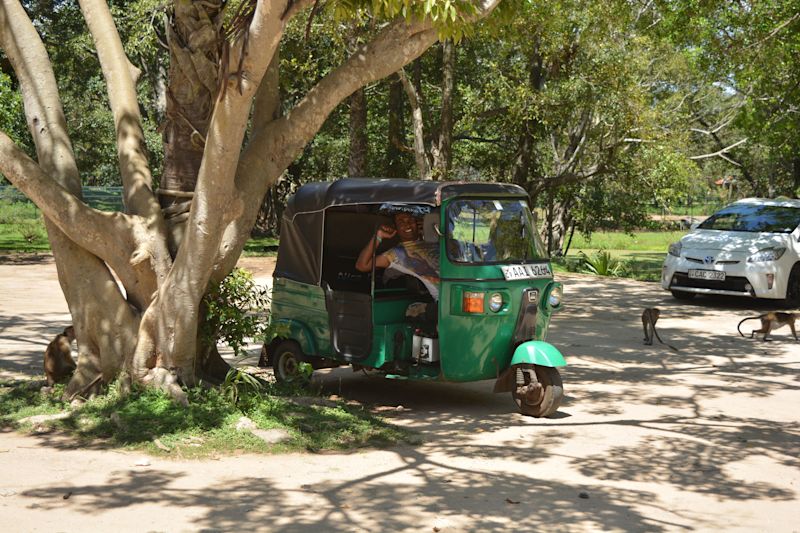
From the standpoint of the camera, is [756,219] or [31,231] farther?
[31,231]

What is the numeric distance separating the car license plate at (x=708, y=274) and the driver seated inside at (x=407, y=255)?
8.30 m

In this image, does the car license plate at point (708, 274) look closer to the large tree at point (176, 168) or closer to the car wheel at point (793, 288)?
the car wheel at point (793, 288)

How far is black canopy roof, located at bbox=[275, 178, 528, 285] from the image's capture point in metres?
8.70

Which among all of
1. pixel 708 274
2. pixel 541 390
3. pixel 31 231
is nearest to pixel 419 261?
pixel 541 390

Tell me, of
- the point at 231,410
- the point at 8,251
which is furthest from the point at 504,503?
the point at 8,251

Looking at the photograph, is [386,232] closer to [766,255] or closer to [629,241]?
[766,255]

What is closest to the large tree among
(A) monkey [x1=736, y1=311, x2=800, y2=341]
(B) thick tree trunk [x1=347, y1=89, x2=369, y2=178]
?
(A) monkey [x1=736, y1=311, x2=800, y2=341]

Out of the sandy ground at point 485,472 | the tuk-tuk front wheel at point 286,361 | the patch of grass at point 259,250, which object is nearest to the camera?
the sandy ground at point 485,472

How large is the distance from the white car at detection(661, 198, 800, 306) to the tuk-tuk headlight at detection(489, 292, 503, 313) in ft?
28.1

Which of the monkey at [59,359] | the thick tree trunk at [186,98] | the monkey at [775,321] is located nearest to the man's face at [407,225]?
the thick tree trunk at [186,98]

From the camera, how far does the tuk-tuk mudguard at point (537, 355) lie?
8367 millimetres

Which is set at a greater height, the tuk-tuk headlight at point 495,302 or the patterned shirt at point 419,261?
the patterned shirt at point 419,261

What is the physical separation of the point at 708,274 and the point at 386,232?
335 inches

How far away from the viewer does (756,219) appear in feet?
56.9
